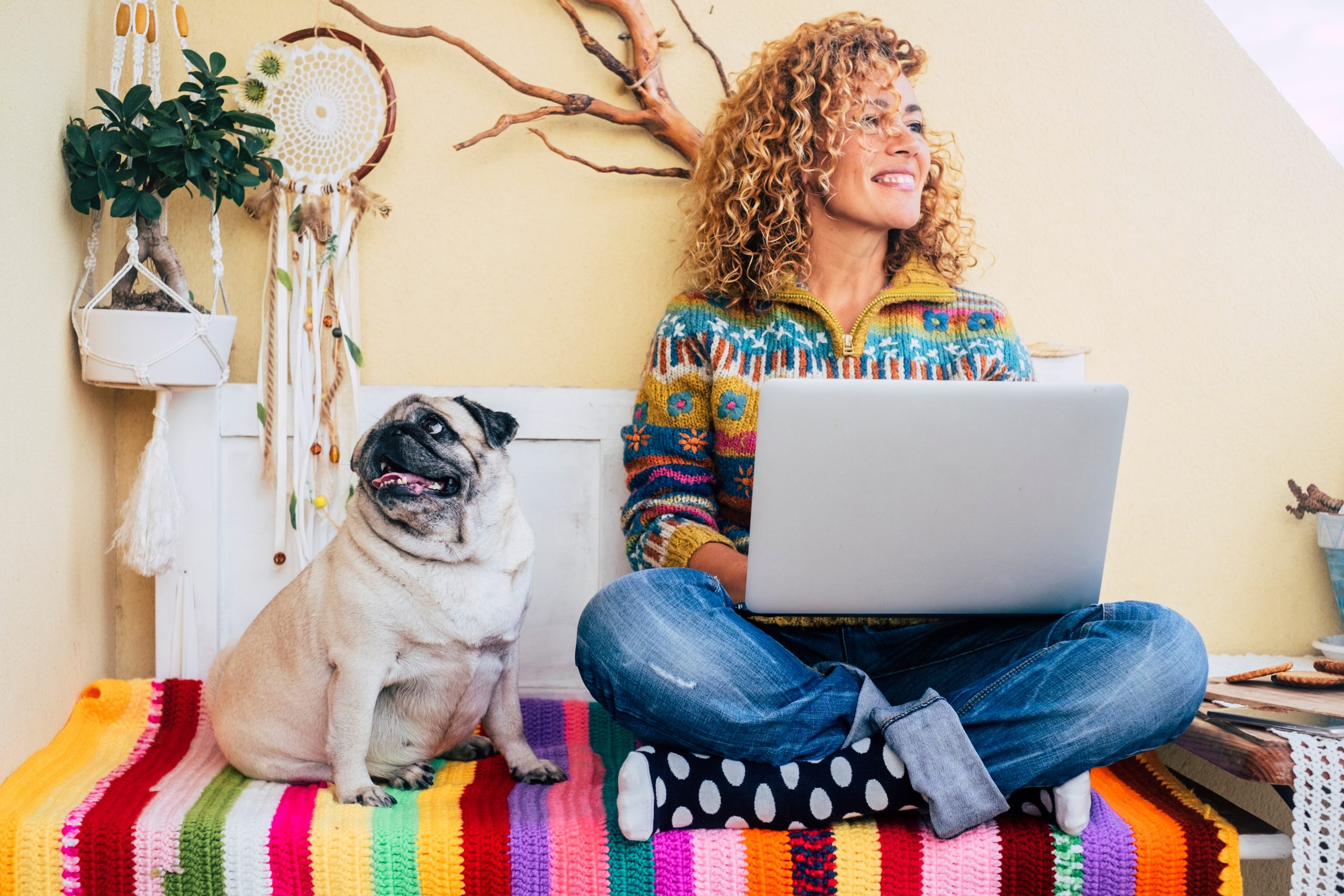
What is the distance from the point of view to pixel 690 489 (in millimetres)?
1481

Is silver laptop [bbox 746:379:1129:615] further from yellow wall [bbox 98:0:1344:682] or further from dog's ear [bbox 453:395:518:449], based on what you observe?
yellow wall [bbox 98:0:1344:682]

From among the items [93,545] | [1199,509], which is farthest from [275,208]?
[1199,509]

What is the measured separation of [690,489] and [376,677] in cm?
54

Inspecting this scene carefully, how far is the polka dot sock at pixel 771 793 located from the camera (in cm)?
109

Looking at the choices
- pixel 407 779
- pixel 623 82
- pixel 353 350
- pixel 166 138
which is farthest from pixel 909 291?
pixel 166 138

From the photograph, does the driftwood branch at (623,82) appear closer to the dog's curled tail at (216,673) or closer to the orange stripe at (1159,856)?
the dog's curled tail at (216,673)

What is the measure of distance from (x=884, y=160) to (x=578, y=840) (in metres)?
1.13

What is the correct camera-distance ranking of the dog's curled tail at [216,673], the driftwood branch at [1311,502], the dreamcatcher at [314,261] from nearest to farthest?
the dog's curled tail at [216,673] → the dreamcatcher at [314,261] → the driftwood branch at [1311,502]

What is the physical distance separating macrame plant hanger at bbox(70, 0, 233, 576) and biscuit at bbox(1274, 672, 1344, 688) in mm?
1726

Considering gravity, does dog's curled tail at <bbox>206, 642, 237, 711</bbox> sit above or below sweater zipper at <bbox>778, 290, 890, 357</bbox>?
below

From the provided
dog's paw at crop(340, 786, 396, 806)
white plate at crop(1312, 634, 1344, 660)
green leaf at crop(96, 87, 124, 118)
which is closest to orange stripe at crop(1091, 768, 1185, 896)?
white plate at crop(1312, 634, 1344, 660)

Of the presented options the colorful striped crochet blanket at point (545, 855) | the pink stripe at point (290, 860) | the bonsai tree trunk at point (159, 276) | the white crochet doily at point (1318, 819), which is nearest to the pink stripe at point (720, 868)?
the colorful striped crochet blanket at point (545, 855)

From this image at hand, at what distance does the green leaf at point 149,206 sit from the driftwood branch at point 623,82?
0.48 metres

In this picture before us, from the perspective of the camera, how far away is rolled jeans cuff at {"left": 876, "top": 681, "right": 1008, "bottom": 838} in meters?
1.07
